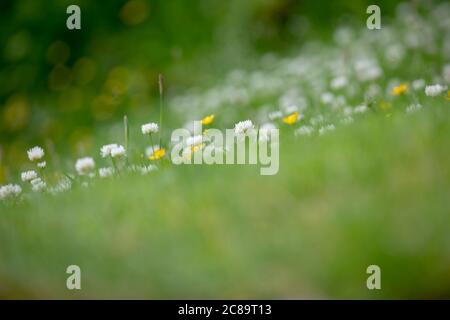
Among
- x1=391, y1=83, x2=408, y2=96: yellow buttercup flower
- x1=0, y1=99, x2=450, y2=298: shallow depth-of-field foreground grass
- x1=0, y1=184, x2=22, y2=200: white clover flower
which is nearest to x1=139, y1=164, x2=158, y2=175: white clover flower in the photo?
x1=0, y1=99, x2=450, y2=298: shallow depth-of-field foreground grass

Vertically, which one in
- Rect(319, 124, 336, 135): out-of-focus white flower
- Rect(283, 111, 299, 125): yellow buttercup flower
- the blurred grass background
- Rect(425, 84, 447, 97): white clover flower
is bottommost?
Rect(319, 124, 336, 135): out-of-focus white flower

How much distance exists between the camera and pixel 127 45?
8.98 metres

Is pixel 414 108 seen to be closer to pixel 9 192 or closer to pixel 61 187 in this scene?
pixel 61 187

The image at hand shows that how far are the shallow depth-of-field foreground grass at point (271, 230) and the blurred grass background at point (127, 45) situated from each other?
5.36 metres

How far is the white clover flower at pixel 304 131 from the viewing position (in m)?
3.37

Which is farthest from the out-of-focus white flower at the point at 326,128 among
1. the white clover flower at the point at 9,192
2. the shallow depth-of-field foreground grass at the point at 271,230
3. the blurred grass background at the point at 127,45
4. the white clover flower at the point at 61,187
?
the blurred grass background at the point at 127,45

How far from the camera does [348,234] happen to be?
83.6 inches

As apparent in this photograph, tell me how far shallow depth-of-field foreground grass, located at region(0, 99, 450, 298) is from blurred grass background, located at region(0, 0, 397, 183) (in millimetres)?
5364

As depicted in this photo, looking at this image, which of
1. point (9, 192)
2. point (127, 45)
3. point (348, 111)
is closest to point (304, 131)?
point (348, 111)

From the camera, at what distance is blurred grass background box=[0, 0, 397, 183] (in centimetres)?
816

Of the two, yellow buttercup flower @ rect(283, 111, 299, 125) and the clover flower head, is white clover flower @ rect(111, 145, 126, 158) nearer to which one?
the clover flower head

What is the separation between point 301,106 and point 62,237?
2661 mm

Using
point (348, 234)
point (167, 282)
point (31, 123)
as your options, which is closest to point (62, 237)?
point (167, 282)

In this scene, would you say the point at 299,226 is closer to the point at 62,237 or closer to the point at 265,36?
the point at 62,237
